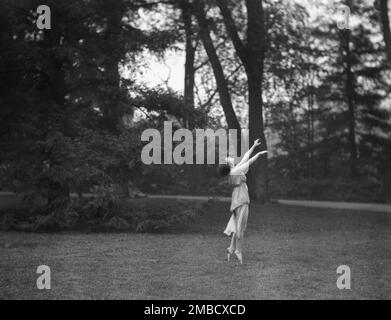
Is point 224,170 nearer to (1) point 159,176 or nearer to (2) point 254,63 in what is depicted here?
(1) point 159,176

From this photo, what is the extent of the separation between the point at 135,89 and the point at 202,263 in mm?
7666

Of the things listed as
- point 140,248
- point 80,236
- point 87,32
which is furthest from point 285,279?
point 87,32

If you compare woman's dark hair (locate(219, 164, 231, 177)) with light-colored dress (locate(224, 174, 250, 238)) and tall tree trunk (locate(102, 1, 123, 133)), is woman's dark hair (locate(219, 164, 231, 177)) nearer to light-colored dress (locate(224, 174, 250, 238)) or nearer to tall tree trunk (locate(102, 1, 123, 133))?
light-colored dress (locate(224, 174, 250, 238))

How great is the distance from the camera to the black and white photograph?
9.55 metres

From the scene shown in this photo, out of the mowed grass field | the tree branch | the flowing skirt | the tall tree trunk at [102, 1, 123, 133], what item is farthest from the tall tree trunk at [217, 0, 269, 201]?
the flowing skirt

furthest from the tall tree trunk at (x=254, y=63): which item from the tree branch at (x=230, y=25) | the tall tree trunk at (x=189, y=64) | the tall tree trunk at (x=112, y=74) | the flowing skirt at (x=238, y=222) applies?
the flowing skirt at (x=238, y=222)

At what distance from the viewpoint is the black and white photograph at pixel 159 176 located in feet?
31.3

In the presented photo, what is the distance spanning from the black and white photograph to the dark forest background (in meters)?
0.05

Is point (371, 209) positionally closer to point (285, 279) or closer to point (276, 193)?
point (276, 193)

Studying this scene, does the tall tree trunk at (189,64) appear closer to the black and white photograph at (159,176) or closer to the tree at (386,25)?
the black and white photograph at (159,176)

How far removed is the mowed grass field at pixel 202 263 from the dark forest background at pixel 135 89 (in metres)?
1.96

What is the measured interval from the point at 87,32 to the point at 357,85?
53.9ft

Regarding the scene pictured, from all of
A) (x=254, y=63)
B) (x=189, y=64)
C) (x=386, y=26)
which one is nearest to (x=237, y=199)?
(x=386, y=26)

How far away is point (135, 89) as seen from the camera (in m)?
17.3
